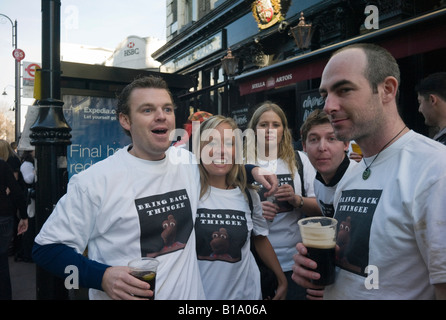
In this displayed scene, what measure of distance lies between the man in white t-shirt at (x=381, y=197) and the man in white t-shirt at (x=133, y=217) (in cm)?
79

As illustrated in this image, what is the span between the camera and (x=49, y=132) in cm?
303

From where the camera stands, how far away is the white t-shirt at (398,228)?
131 cm

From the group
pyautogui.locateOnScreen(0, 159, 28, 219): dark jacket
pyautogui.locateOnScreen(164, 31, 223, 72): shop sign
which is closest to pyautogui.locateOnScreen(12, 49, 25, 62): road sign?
pyautogui.locateOnScreen(164, 31, 223, 72): shop sign

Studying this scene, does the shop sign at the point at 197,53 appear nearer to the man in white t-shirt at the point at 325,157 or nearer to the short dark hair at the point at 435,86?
the short dark hair at the point at 435,86

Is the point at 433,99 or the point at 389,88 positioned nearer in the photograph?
the point at 389,88

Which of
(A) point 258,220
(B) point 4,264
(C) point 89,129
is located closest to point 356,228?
(A) point 258,220

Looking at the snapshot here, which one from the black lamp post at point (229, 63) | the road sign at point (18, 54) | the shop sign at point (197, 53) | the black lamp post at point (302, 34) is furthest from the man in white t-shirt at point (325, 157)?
the road sign at point (18, 54)

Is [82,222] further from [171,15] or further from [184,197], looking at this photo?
[171,15]

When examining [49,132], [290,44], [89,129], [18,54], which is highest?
[18,54]

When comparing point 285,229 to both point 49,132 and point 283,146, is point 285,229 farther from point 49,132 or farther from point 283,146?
point 49,132

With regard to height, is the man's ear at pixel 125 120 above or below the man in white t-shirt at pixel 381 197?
above

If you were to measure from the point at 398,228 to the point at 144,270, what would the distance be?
119 centimetres

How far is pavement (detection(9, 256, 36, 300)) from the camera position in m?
5.05
